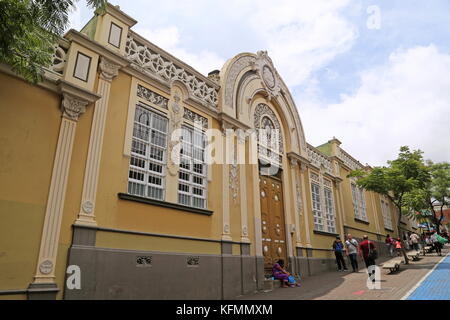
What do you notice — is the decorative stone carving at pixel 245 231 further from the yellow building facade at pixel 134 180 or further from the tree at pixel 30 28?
the tree at pixel 30 28

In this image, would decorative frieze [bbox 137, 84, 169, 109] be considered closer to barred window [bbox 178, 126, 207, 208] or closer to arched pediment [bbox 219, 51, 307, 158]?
barred window [bbox 178, 126, 207, 208]

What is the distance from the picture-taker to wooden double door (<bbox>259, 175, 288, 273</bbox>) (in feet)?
38.4

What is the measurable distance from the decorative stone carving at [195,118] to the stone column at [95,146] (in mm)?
2487

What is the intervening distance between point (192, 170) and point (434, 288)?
23.1 ft

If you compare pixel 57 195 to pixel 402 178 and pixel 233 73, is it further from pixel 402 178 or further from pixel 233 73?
pixel 402 178

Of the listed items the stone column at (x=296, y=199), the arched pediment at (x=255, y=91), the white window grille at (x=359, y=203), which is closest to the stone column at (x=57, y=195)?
the arched pediment at (x=255, y=91)

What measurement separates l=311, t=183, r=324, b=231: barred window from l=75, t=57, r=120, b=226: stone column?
1125 cm

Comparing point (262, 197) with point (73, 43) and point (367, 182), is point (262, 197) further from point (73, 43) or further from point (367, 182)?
point (73, 43)

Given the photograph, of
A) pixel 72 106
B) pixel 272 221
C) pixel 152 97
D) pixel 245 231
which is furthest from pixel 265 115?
pixel 72 106

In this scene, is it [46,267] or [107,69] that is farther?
[107,69]

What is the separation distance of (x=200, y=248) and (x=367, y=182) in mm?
9718

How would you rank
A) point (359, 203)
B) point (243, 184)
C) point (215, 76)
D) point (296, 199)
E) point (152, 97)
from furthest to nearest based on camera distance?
point (359, 203) → point (296, 199) → point (215, 76) → point (243, 184) → point (152, 97)

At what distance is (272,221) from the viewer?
1234cm

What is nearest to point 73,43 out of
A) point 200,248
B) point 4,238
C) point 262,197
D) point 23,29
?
point 23,29
